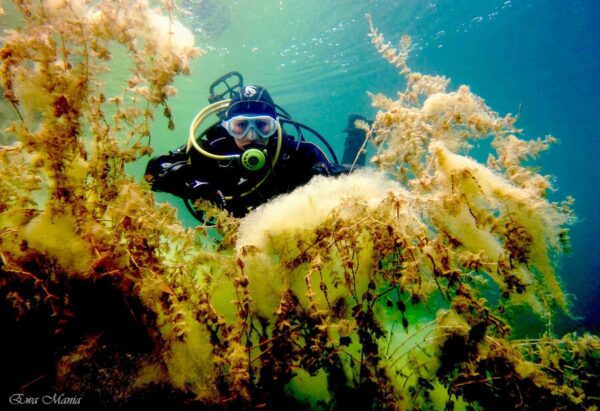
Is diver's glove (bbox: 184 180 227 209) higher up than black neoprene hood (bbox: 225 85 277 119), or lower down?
lower down

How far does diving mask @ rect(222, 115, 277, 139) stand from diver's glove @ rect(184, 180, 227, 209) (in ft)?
4.01

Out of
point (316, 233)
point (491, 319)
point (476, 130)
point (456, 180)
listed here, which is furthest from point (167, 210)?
point (476, 130)

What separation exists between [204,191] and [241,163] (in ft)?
2.03

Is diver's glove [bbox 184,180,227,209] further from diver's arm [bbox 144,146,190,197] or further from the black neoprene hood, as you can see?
the black neoprene hood

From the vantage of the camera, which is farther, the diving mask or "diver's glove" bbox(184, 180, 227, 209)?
the diving mask

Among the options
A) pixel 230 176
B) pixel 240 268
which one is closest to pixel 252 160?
pixel 230 176

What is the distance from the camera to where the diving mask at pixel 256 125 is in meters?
4.86

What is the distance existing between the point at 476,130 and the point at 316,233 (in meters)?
1.83

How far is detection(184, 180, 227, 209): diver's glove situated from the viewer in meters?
3.94

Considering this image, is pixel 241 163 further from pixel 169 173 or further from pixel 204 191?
pixel 169 173

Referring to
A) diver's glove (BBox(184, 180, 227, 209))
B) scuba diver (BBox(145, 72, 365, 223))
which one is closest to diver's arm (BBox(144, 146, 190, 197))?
scuba diver (BBox(145, 72, 365, 223))

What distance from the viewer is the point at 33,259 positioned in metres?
1.88
